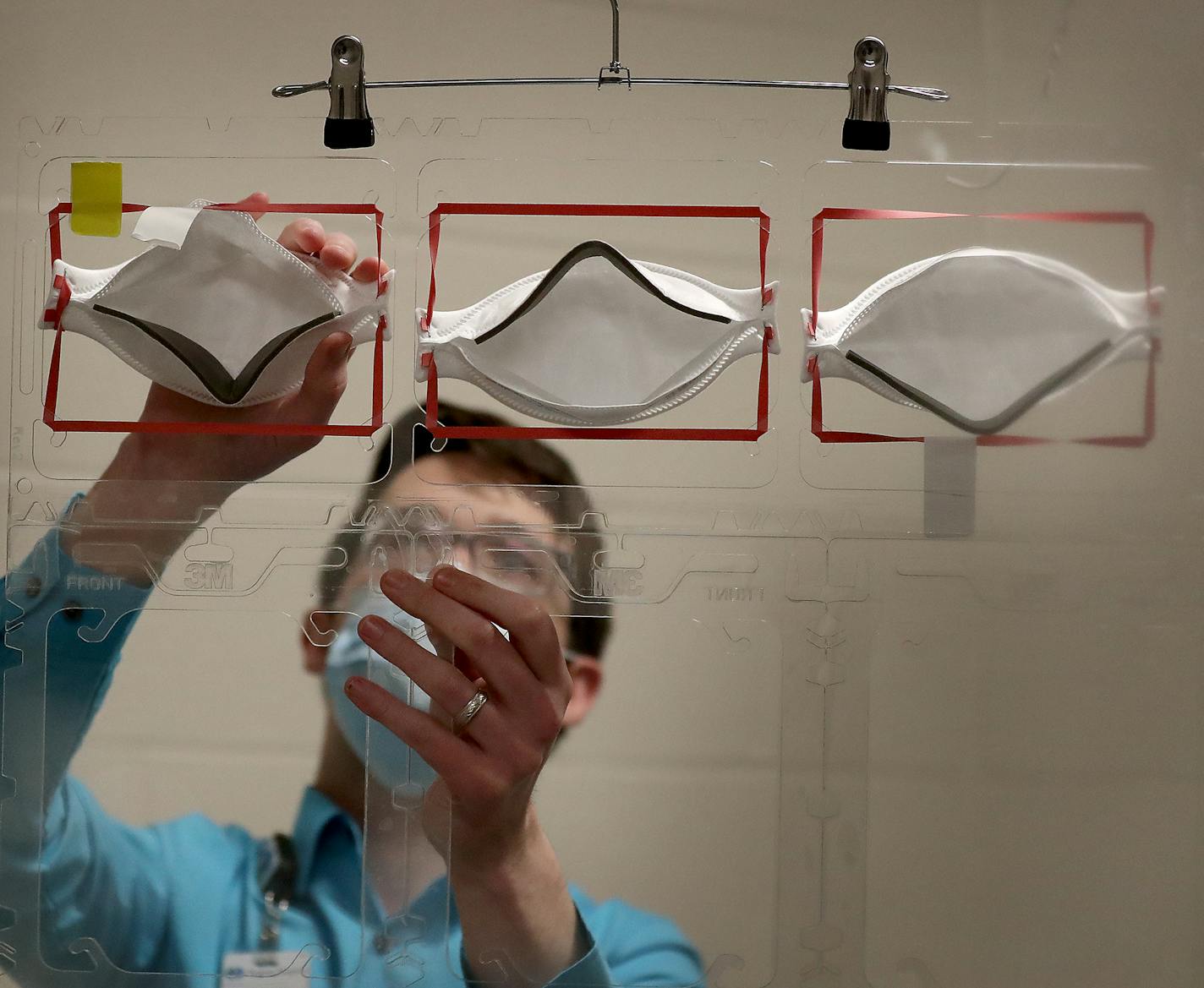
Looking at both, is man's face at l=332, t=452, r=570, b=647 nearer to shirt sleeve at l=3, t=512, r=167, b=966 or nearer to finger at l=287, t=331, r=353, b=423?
finger at l=287, t=331, r=353, b=423

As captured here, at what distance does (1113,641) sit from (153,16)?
1.26m

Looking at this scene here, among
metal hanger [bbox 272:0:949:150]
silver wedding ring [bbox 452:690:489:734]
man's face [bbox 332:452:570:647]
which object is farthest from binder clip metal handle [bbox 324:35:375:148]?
silver wedding ring [bbox 452:690:489:734]

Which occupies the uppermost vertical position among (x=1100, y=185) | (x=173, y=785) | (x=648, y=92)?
(x=648, y=92)

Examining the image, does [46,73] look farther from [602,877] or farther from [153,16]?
[602,877]

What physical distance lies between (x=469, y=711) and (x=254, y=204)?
54 cm

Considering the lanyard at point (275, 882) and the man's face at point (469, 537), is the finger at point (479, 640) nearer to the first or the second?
the man's face at point (469, 537)

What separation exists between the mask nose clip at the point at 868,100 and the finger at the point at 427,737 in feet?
2.16

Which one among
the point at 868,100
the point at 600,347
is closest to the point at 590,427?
the point at 600,347

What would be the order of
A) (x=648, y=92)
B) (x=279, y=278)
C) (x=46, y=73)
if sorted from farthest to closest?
(x=46, y=73), (x=648, y=92), (x=279, y=278)

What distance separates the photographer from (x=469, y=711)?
99 cm

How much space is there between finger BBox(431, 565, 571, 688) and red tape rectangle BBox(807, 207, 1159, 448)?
A: 327 millimetres

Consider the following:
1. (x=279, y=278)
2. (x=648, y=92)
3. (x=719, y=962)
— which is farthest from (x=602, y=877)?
(x=648, y=92)

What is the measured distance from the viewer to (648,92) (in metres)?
1.14

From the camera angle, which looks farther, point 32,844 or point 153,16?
point 153,16
